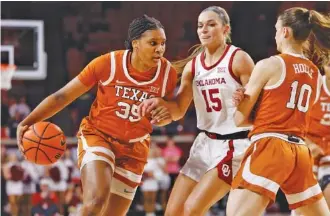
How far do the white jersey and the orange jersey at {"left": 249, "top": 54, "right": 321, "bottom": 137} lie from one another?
25.9 inches

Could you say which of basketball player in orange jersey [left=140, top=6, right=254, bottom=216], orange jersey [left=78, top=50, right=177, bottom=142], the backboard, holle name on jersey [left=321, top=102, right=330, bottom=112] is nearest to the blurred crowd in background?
the backboard

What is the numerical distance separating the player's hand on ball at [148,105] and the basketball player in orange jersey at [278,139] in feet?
2.29

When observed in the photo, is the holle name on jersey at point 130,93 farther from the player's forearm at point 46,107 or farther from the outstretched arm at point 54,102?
the player's forearm at point 46,107

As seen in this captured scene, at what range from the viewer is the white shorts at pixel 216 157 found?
535cm

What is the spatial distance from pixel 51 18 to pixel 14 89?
64.9 inches

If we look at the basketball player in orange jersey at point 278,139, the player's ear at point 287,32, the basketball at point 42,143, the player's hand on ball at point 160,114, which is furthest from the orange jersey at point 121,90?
the player's ear at point 287,32

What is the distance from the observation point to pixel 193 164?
18.1 feet

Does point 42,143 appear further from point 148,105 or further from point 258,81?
point 258,81

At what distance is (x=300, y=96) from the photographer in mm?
4723

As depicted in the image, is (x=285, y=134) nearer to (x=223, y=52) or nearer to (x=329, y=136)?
(x=223, y=52)

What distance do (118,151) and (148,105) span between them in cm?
49

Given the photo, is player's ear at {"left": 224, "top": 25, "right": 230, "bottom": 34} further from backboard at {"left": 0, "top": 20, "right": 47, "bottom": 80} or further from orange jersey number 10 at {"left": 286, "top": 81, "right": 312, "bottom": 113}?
backboard at {"left": 0, "top": 20, "right": 47, "bottom": 80}

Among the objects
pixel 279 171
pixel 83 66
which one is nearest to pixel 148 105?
pixel 279 171

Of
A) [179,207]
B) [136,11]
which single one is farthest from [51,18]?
[179,207]
